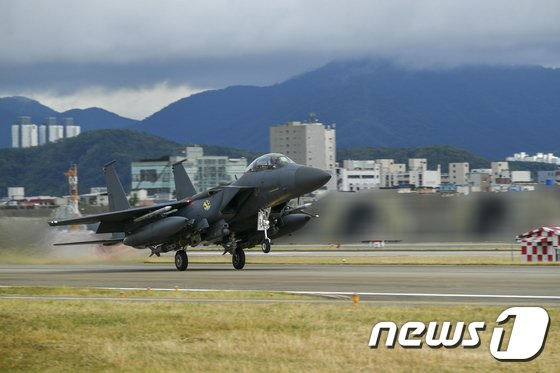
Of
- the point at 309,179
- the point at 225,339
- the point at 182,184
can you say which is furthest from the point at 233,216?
the point at 225,339

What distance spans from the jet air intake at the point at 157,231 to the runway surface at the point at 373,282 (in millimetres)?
1679

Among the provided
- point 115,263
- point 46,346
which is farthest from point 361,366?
point 115,263

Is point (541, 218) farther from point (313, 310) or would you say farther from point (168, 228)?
point (313, 310)

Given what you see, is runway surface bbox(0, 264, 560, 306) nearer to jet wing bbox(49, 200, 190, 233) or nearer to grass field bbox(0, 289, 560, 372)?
jet wing bbox(49, 200, 190, 233)

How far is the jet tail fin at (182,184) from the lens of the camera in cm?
4084

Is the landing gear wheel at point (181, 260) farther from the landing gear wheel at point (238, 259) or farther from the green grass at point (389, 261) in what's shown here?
the green grass at point (389, 261)

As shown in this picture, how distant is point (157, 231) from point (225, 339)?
20454mm

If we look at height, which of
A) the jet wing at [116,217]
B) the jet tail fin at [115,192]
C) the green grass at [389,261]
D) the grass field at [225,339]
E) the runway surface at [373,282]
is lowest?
the green grass at [389,261]

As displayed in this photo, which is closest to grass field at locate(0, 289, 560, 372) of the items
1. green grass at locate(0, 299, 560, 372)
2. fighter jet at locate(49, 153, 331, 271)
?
green grass at locate(0, 299, 560, 372)

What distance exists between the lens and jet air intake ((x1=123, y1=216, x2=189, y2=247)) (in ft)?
115

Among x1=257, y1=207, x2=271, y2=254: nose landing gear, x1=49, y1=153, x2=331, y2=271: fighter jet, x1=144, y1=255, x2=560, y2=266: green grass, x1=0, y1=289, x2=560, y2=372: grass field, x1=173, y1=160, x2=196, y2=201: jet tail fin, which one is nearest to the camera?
x1=0, y1=289, x2=560, y2=372: grass field

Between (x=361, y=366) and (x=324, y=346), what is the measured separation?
5.45ft

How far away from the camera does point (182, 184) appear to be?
41.0 meters

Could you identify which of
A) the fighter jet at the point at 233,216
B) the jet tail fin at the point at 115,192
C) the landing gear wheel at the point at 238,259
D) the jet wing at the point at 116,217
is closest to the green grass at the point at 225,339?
the fighter jet at the point at 233,216
